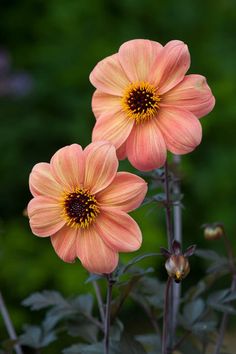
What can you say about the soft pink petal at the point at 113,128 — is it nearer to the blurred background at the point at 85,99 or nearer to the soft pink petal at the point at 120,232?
the soft pink petal at the point at 120,232

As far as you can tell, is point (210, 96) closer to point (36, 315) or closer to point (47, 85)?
point (36, 315)

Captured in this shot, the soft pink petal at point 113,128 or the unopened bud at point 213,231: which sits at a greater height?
the soft pink petal at point 113,128

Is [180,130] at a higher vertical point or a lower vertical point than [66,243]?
higher

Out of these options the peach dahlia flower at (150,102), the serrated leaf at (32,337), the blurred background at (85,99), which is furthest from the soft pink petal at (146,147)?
the blurred background at (85,99)

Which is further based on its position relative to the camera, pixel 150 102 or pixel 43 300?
pixel 43 300

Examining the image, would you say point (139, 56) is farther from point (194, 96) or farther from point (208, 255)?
point (208, 255)

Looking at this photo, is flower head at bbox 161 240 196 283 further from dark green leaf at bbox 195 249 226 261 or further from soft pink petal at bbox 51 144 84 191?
dark green leaf at bbox 195 249 226 261

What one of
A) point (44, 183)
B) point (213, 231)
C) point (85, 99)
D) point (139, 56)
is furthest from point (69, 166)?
point (85, 99)
